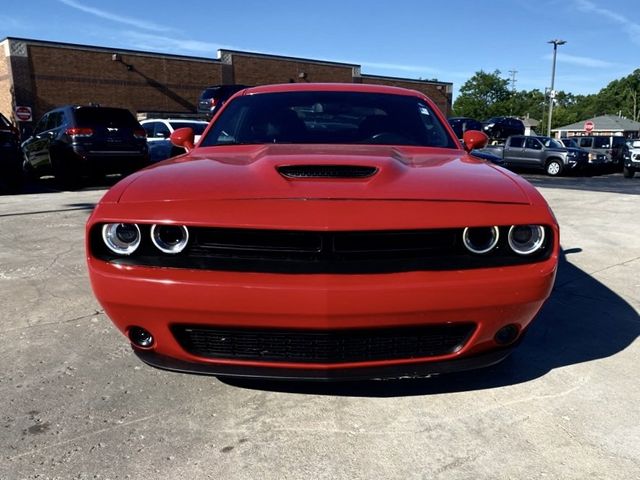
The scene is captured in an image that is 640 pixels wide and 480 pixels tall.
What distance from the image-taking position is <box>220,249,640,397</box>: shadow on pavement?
8.07 feet

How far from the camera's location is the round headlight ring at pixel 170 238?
2023 mm

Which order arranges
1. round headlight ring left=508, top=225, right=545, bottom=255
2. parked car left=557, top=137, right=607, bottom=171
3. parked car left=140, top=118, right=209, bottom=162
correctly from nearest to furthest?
round headlight ring left=508, top=225, right=545, bottom=255
parked car left=140, top=118, right=209, bottom=162
parked car left=557, top=137, right=607, bottom=171

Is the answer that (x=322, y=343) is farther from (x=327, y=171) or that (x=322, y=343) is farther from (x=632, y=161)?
(x=632, y=161)

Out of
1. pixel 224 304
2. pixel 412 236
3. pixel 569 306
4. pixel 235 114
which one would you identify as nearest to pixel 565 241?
pixel 569 306

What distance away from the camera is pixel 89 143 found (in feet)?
33.6

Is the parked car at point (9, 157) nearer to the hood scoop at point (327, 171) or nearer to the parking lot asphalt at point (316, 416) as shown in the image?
the parking lot asphalt at point (316, 416)

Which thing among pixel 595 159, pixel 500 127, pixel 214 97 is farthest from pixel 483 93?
pixel 214 97

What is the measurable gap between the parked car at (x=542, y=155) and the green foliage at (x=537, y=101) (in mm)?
57982

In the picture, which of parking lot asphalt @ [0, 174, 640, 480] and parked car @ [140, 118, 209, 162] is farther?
parked car @ [140, 118, 209, 162]

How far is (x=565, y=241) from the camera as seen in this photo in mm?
5852

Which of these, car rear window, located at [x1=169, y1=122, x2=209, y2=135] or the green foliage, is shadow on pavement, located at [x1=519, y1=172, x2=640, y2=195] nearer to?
car rear window, located at [x1=169, y1=122, x2=209, y2=135]

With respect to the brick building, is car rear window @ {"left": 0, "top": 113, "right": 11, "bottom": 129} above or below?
below

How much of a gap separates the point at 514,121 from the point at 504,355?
29.7m

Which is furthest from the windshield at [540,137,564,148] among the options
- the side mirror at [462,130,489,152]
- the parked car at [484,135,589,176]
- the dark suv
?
the side mirror at [462,130,489,152]
